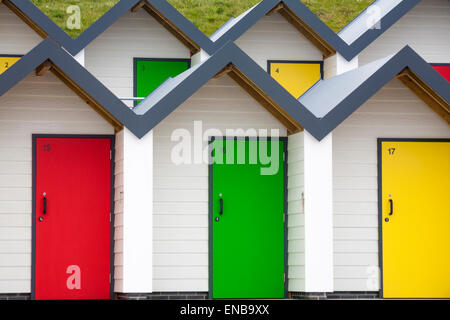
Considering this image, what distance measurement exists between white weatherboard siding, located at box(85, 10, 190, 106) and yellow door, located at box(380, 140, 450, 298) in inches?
256

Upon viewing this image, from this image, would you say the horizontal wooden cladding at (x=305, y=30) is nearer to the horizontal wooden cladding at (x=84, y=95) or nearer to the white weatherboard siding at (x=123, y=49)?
the white weatherboard siding at (x=123, y=49)

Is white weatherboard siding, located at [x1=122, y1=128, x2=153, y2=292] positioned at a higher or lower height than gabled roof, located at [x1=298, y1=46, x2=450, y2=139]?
lower

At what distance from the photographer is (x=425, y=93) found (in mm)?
12641

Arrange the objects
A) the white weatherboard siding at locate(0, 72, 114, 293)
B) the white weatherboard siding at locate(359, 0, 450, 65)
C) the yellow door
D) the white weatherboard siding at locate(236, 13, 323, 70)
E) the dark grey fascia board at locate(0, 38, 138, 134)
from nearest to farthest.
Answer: the dark grey fascia board at locate(0, 38, 138, 134)
the white weatherboard siding at locate(0, 72, 114, 293)
the yellow door
the white weatherboard siding at locate(359, 0, 450, 65)
the white weatherboard siding at locate(236, 13, 323, 70)

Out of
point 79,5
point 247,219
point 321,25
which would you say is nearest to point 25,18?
point 321,25

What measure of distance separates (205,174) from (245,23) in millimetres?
5674

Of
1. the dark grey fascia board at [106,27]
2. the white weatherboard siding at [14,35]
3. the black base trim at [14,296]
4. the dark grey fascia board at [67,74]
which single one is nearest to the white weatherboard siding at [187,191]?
the dark grey fascia board at [67,74]

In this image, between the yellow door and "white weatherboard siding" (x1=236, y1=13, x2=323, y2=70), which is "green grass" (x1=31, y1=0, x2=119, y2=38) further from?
the yellow door

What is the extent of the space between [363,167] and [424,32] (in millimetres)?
5927

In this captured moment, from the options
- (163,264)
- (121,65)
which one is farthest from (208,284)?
(121,65)

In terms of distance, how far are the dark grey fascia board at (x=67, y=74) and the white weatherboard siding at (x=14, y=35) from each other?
19.5 ft

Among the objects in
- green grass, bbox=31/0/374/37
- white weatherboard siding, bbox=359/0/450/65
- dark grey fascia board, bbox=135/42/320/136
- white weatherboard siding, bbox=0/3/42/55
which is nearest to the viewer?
dark grey fascia board, bbox=135/42/320/136

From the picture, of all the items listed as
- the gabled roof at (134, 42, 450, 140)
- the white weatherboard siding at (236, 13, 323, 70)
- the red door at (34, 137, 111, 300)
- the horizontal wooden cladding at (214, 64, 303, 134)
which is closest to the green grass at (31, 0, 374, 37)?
the white weatherboard siding at (236, 13, 323, 70)

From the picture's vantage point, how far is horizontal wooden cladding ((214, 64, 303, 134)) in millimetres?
12320
